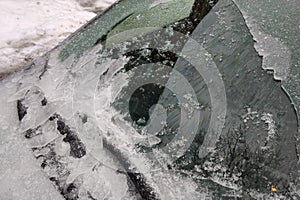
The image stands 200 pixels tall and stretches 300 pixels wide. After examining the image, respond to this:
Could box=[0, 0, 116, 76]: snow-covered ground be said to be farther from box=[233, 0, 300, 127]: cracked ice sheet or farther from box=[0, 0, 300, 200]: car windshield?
box=[233, 0, 300, 127]: cracked ice sheet

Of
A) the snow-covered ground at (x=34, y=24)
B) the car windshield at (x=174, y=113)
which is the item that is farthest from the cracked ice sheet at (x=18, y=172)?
the snow-covered ground at (x=34, y=24)

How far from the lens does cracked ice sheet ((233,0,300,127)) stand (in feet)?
5.55

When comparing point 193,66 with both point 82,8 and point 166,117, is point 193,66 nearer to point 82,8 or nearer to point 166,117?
point 166,117

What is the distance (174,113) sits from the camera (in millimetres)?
1806

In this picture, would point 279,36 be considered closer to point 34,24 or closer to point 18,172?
point 18,172

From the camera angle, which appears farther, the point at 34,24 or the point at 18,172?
the point at 34,24

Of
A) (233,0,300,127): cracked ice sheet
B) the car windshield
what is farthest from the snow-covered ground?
(233,0,300,127): cracked ice sheet

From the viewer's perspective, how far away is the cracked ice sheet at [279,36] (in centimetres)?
169

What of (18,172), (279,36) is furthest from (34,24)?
(279,36)

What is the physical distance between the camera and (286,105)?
5.41ft

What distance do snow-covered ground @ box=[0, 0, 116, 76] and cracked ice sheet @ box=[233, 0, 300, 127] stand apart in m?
2.57

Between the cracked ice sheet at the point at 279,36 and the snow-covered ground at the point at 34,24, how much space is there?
2567 millimetres

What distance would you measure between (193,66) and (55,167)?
2.49ft

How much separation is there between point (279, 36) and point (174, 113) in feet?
1.85
